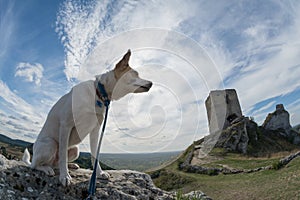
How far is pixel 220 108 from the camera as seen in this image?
3594cm

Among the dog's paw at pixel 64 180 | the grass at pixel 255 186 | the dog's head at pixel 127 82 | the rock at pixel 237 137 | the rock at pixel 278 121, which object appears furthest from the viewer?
the rock at pixel 278 121

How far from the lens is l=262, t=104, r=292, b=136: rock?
47.3 m

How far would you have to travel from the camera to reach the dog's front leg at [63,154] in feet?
12.3

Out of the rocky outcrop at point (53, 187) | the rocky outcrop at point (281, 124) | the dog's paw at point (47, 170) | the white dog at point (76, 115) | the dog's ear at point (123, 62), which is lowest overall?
the rocky outcrop at point (53, 187)

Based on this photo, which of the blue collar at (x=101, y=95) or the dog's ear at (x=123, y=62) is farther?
the blue collar at (x=101, y=95)

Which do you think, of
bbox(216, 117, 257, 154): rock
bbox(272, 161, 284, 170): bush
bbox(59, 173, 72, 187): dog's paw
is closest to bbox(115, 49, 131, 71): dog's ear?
bbox(59, 173, 72, 187): dog's paw

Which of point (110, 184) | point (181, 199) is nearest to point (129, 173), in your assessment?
point (110, 184)

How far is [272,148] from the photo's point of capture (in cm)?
3622

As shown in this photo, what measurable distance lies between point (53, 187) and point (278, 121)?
52411 mm

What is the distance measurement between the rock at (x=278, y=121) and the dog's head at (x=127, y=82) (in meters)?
48.5

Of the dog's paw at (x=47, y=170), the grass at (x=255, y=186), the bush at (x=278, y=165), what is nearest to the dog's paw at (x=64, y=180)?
the dog's paw at (x=47, y=170)

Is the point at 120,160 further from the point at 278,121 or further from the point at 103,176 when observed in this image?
the point at 278,121

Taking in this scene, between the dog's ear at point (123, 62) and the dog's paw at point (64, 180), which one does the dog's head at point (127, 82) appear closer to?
the dog's ear at point (123, 62)

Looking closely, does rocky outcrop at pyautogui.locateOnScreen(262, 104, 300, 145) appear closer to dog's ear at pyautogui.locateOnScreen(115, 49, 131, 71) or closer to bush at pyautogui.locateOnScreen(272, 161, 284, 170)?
bush at pyautogui.locateOnScreen(272, 161, 284, 170)
